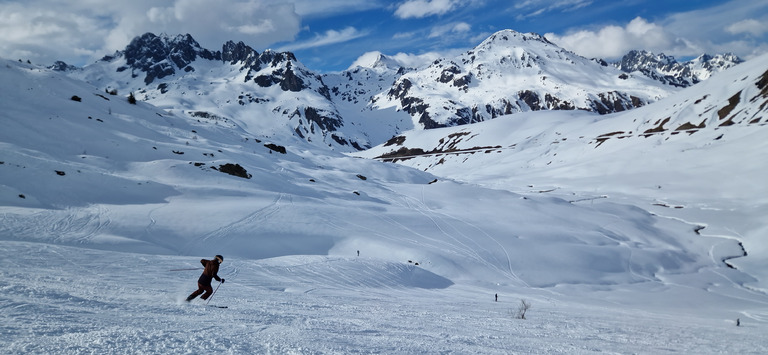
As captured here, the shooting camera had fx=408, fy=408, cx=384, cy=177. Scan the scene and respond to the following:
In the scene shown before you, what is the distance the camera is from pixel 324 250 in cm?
2652

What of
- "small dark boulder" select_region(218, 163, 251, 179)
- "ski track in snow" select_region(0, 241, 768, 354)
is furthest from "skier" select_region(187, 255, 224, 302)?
"small dark boulder" select_region(218, 163, 251, 179)

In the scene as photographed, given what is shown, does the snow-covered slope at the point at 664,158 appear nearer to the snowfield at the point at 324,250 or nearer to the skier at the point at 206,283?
the snowfield at the point at 324,250

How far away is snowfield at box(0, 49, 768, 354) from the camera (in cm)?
861

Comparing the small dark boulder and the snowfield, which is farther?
the small dark boulder

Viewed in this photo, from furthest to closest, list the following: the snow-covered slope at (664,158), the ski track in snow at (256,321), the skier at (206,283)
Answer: the snow-covered slope at (664,158) < the skier at (206,283) < the ski track in snow at (256,321)

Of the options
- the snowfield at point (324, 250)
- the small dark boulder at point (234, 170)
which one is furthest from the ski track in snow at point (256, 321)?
the small dark boulder at point (234, 170)

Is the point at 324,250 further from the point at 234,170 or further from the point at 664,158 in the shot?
the point at 664,158

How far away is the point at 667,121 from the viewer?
105562 mm

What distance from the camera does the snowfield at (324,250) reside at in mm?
8609

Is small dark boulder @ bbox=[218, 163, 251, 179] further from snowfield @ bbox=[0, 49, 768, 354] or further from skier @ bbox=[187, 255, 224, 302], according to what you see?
skier @ bbox=[187, 255, 224, 302]

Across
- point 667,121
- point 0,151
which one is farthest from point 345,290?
point 667,121

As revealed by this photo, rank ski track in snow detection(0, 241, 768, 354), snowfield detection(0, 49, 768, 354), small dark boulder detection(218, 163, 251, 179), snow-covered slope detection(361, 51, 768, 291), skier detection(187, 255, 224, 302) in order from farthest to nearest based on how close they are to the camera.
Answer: snow-covered slope detection(361, 51, 768, 291) → small dark boulder detection(218, 163, 251, 179) → skier detection(187, 255, 224, 302) → snowfield detection(0, 49, 768, 354) → ski track in snow detection(0, 241, 768, 354)

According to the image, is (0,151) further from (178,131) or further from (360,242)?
(360,242)

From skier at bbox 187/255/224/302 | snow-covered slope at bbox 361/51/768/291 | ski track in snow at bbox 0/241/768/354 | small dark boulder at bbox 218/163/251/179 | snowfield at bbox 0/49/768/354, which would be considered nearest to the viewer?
ski track in snow at bbox 0/241/768/354
